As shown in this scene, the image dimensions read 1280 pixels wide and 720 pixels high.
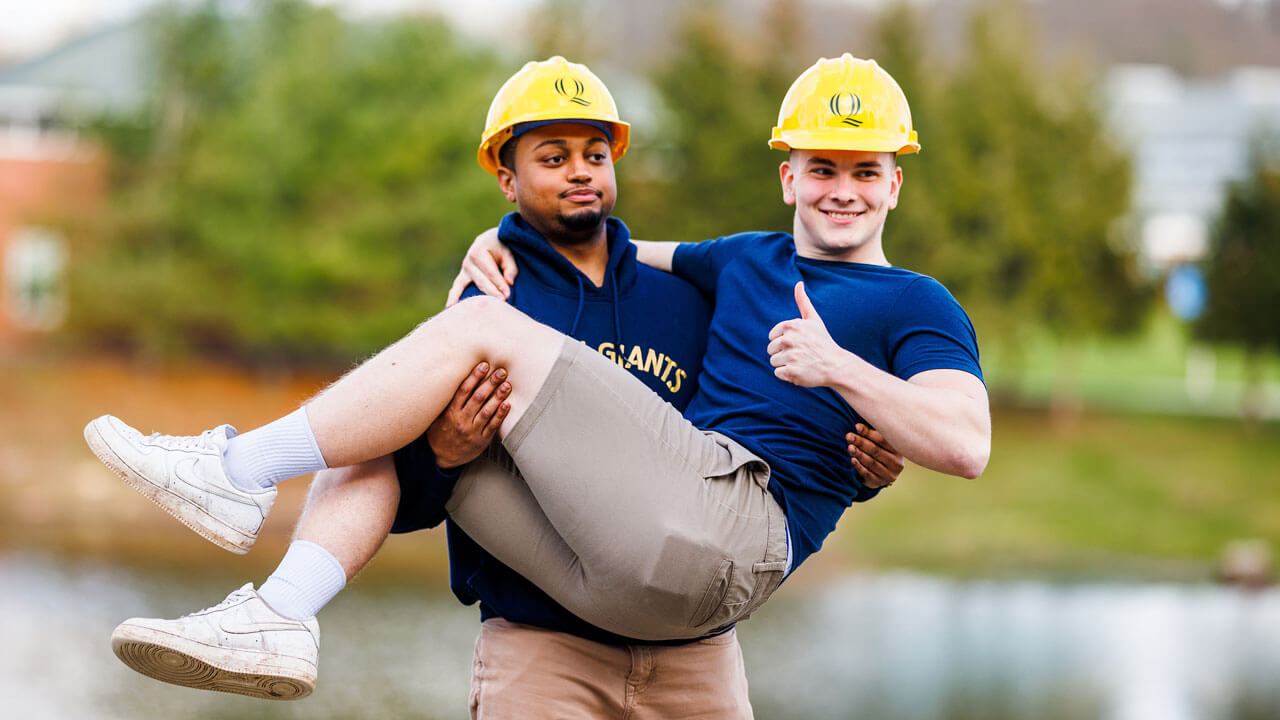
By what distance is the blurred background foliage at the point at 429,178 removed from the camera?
2422 centimetres

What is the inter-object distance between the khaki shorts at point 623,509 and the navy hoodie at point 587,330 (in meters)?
0.27

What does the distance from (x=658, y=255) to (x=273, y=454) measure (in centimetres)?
148

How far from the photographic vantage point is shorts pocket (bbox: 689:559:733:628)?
10.9 ft

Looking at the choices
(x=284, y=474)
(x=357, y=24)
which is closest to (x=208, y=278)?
(x=357, y=24)

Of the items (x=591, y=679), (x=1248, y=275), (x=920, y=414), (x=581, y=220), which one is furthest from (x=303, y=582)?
(x=1248, y=275)

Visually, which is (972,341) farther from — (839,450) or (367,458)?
(367,458)

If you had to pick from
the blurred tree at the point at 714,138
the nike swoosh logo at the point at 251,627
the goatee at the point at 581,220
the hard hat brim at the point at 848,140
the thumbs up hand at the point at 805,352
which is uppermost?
the blurred tree at the point at 714,138

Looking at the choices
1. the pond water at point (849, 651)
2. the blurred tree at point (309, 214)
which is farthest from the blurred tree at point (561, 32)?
the pond water at point (849, 651)

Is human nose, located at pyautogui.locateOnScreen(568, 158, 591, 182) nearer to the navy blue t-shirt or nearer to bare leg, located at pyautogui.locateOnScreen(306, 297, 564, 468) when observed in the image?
the navy blue t-shirt

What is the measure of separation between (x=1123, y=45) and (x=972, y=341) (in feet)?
421

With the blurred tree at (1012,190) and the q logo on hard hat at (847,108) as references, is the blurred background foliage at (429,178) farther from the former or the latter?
the q logo on hard hat at (847,108)

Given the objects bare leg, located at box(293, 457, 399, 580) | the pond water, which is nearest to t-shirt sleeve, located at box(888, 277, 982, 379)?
bare leg, located at box(293, 457, 399, 580)

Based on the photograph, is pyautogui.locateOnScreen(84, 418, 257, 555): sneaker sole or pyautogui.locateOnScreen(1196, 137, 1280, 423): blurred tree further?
pyautogui.locateOnScreen(1196, 137, 1280, 423): blurred tree

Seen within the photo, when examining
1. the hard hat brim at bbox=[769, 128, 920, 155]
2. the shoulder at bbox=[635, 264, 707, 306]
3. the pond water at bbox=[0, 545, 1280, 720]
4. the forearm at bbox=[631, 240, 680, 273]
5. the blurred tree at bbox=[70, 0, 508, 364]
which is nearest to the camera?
the hard hat brim at bbox=[769, 128, 920, 155]
